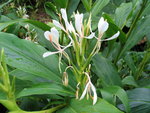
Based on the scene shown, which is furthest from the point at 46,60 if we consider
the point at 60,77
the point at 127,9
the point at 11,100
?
the point at 127,9

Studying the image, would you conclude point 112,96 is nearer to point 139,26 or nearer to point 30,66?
point 30,66

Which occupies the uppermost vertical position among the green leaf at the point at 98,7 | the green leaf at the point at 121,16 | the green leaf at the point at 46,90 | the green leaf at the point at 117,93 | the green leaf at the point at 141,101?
the green leaf at the point at 98,7

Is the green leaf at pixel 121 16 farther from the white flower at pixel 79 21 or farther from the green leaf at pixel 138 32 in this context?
the white flower at pixel 79 21

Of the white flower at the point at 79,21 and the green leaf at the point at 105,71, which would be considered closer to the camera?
the white flower at the point at 79,21

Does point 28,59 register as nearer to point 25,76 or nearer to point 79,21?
point 25,76

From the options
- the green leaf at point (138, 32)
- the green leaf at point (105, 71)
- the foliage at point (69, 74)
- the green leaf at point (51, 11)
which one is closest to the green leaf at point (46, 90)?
the foliage at point (69, 74)

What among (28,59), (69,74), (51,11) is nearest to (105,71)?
(69,74)

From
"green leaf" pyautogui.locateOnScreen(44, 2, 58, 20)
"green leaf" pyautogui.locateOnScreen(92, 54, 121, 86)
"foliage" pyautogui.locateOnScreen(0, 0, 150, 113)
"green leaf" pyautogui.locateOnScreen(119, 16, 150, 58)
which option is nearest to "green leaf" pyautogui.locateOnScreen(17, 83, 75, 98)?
"foliage" pyautogui.locateOnScreen(0, 0, 150, 113)

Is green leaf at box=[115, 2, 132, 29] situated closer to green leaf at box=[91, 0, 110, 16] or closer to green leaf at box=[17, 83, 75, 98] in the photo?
green leaf at box=[91, 0, 110, 16]
